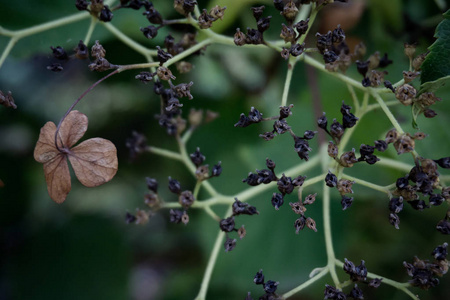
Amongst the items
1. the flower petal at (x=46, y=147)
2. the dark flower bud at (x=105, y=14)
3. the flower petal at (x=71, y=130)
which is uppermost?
the dark flower bud at (x=105, y=14)

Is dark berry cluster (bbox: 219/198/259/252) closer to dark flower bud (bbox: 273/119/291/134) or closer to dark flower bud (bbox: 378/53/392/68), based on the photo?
dark flower bud (bbox: 273/119/291/134)

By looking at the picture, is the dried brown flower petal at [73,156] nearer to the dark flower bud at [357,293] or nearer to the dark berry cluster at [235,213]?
the dark berry cluster at [235,213]

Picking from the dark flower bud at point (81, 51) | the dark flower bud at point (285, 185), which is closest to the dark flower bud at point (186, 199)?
the dark flower bud at point (285, 185)

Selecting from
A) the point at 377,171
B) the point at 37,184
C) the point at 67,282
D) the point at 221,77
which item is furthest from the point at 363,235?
the point at 37,184

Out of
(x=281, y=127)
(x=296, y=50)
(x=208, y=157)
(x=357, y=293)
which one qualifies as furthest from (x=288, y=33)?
(x=208, y=157)

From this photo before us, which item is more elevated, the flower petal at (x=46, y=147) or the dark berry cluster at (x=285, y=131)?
the dark berry cluster at (x=285, y=131)

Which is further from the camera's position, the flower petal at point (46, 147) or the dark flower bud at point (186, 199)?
→ the dark flower bud at point (186, 199)
